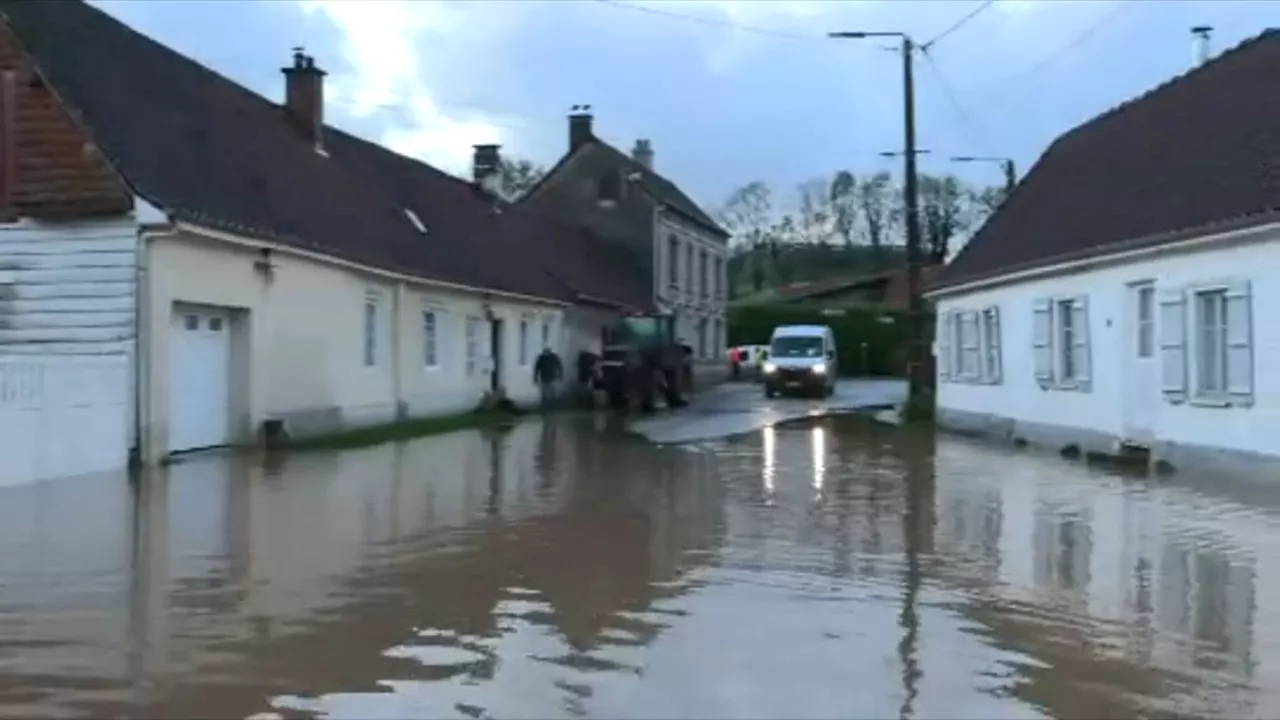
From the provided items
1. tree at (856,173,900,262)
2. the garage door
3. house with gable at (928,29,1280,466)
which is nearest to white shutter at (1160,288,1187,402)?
house with gable at (928,29,1280,466)

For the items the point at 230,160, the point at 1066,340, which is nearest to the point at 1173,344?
the point at 1066,340

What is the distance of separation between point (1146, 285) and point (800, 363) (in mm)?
25800

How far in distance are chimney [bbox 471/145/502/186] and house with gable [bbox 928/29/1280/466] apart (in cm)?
2027

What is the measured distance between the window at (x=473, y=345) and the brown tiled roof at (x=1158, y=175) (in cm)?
1036

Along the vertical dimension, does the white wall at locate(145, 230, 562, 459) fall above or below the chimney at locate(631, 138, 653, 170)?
below

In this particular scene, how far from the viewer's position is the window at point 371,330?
2828 cm

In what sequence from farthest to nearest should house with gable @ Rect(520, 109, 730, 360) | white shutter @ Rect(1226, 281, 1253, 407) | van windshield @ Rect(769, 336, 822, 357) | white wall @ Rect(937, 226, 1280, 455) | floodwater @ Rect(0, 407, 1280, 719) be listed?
house with gable @ Rect(520, 109, 730, 360) → van windshield @ Rect(769, 336, 822, 357) → white shutter @ Rect(1226, 281, 1253, 407) → white wall @ Rect(937, 226, 1280, 455) → floodwater @ Rect(0, 407, 1280, 719)

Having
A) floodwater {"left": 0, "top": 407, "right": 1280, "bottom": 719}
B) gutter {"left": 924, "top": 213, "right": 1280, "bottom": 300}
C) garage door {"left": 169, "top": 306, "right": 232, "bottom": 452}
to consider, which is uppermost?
gutter {"left": 924, "top": 213, "right": 1280, "bottom": 300}

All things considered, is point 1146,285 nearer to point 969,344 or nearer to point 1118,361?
point 1118,361

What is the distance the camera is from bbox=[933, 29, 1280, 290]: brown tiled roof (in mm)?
20000

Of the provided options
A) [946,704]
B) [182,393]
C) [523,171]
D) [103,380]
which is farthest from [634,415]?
[523,171]

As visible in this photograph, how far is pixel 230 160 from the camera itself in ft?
82.7

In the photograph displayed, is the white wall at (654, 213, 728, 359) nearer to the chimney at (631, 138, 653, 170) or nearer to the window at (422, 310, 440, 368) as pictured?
the chimney at (631, 138, 653, 170)

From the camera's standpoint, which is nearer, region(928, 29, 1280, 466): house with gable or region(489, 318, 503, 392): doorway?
region(928, 29, 1280, 466): house with gable
